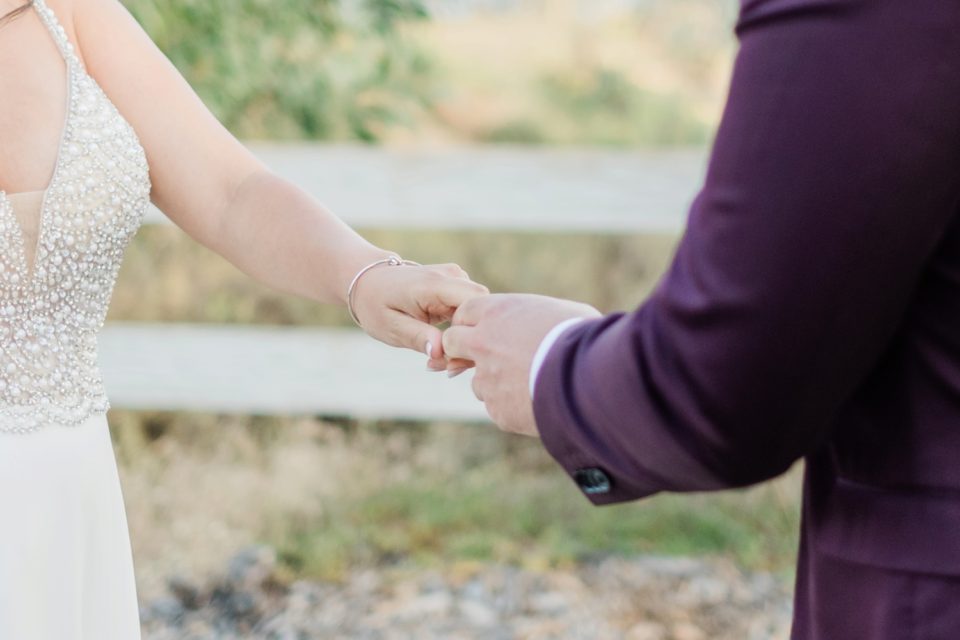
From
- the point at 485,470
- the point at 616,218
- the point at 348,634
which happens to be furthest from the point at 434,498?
the point at 616,218

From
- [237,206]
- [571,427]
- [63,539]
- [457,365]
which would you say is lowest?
[63,539]

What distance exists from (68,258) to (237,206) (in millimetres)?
341

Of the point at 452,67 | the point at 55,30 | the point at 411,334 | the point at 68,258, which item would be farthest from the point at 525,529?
the point at 452,67

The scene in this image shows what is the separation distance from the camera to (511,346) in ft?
4.18

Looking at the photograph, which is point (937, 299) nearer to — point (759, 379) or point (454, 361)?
point (759, 379)

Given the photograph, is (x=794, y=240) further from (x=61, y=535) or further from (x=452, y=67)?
(x=452, y=67)

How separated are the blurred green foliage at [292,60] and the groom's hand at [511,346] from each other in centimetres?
281

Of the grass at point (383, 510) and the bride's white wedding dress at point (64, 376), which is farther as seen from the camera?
the grass at point (383, 510)

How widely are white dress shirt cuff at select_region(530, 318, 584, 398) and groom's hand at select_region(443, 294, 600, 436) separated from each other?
1 cm

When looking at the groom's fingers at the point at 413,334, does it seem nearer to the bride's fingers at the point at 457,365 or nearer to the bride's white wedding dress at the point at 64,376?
the bride's fingers at the point at 457,365

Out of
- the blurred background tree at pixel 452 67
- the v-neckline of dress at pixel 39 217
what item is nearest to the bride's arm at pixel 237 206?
the v-neckline of dress at pixel 39 217

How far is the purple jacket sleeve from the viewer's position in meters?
0.87

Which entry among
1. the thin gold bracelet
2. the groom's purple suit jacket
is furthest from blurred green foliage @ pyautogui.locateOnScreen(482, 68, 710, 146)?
the groom's purple suit jacket

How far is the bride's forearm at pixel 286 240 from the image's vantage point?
1.93 metres
